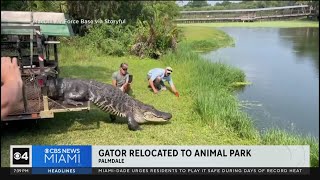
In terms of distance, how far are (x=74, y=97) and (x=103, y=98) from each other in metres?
0.40

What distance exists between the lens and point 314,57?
17562mm

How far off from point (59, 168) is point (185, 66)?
763 centimetres

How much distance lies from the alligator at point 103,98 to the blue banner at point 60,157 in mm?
1513

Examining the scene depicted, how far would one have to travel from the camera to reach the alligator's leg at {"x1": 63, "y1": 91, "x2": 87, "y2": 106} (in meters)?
5.91

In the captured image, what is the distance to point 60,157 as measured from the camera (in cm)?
432

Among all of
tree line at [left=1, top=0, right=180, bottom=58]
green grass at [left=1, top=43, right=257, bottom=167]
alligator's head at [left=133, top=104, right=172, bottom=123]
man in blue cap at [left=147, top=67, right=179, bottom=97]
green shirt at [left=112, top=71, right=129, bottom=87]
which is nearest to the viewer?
green grass at [left=1, top=43, right=257, bottom=167]

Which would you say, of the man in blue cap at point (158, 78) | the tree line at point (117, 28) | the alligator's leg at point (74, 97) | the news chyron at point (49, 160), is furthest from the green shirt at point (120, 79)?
the tree line at point (117, 28)

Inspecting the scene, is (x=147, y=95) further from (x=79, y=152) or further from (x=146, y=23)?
(x=146, y=23)

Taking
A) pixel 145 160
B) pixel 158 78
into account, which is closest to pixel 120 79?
pixel 158 78

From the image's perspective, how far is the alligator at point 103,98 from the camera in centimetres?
593

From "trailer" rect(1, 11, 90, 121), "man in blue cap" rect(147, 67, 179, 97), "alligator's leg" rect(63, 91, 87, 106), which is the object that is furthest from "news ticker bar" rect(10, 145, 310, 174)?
"man in blue cap" rect(147, 67, 179, 97)

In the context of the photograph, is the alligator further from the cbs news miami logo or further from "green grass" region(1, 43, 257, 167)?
the cbs news miami logo

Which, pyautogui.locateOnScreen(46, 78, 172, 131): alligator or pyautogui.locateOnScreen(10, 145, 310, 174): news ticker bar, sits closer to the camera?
pyautogui.locateOnScreen(10, 145, 310, 174): news ticker bar

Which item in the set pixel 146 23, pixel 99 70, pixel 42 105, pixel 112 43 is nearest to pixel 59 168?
pixel 42 105
